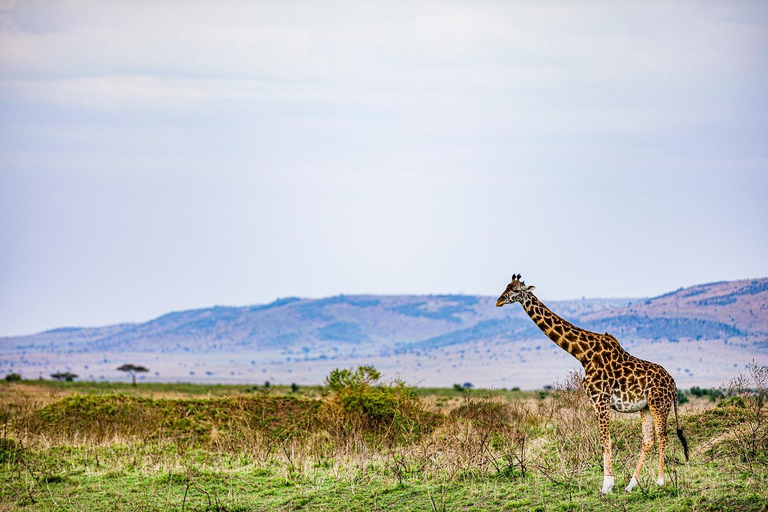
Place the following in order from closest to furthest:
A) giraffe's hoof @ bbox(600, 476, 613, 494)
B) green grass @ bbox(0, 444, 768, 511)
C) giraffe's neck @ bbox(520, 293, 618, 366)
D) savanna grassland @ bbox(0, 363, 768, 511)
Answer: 1. green grass @ bbox(0, 444, 768, 511)
2. giraffe's hoof @ bbox(600, 476, 613, 494)
3. giraffe's neck @ bbox(520, 293, 618, 366)
4. savanna grassland @ bbox(0, 363, 768, 511)

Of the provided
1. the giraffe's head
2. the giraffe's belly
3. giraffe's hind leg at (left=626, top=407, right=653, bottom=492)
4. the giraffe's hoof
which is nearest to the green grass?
the giraffe's hoof

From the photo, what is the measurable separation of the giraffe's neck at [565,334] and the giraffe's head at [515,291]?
0.12m

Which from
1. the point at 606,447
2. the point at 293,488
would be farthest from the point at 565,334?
the point at 293,488

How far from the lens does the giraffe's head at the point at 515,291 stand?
1701cm

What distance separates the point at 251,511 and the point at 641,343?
11760 centimetres

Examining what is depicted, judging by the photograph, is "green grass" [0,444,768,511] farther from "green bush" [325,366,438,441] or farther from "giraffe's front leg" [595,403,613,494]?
"green bush" [325,366,438,441]

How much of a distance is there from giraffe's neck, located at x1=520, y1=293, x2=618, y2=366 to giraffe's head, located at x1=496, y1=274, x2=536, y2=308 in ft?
0.40

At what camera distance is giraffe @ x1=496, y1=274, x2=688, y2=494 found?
16.1 meters

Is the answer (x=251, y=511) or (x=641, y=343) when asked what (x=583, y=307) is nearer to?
(x=641, y=343)

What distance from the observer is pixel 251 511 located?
59.9 ft

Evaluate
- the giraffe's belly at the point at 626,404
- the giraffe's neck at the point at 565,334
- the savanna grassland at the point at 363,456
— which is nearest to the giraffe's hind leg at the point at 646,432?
the giraffe's belly at the point at 626,404

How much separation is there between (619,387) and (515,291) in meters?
2.35

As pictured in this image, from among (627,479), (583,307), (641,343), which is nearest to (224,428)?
(627,479)

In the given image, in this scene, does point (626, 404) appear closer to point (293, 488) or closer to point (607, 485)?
point (607, 485)
